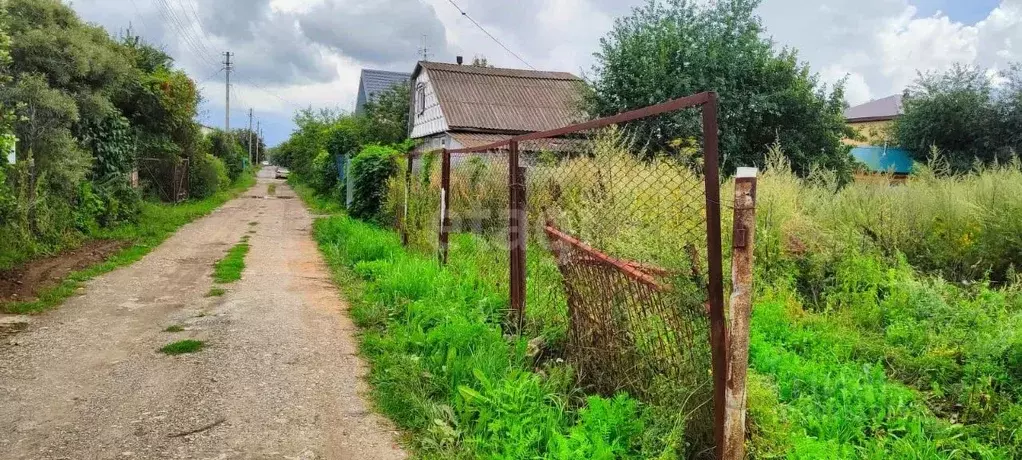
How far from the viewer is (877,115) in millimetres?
37938

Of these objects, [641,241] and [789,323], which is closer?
[641,241]

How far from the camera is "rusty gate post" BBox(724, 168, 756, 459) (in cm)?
230

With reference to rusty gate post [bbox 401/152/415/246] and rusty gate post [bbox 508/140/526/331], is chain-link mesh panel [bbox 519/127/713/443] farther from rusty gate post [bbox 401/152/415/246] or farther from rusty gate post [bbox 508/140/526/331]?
rusty gate post [bbox 401/152/415/246]

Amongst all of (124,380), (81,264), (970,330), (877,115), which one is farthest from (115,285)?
(877,115)

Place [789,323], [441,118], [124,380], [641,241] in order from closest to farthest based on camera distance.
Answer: [641,241] < [124,380] < [789,323] < [441,118]

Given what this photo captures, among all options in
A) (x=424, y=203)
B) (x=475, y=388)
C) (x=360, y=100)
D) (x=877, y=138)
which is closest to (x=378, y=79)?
(x=360, y=100)

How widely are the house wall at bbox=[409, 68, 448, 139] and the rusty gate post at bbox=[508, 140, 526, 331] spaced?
1597 cm

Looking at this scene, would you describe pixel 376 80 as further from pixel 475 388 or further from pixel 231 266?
pixel 475 388

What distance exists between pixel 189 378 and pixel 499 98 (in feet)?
62.3

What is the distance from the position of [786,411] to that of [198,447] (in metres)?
3.16

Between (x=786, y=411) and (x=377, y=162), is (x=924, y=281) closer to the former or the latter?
(x=786, y=411)

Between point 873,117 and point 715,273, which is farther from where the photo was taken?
point 873,117

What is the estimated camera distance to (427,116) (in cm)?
2308

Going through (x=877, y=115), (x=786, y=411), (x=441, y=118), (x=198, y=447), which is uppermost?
(x=877, y=115)
